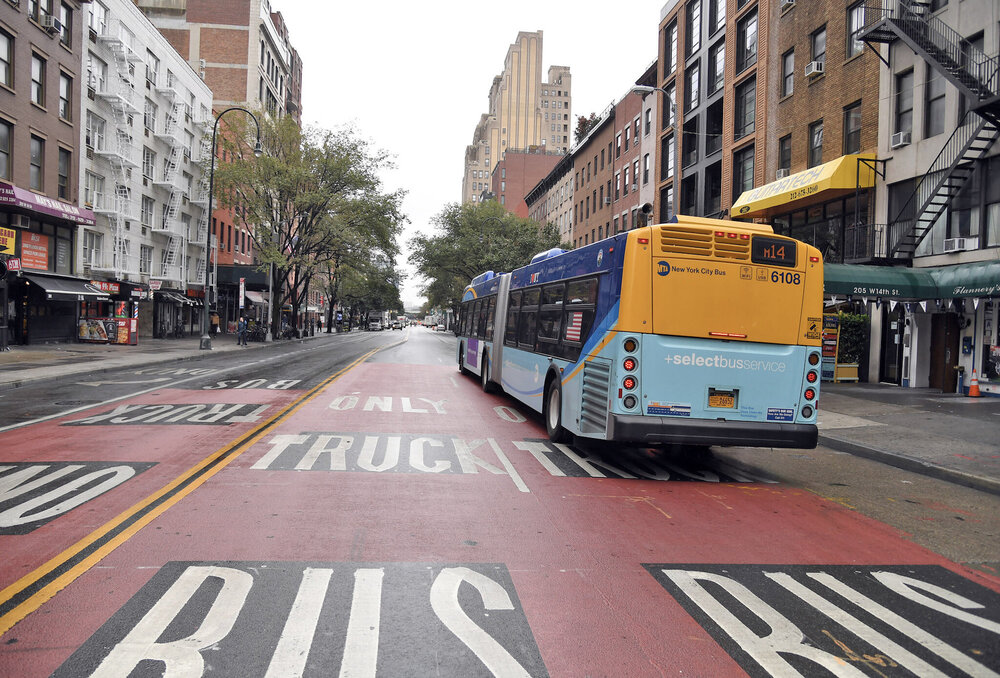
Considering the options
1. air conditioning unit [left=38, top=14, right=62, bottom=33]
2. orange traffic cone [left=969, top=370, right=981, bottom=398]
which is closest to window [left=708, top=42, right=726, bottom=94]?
orange traffic cone [left=969, top=370, right=981, bottom=398]

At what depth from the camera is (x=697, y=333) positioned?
318 inches

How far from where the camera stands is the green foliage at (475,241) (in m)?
52.9

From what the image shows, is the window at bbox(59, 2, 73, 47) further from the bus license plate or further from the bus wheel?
the bus license plate

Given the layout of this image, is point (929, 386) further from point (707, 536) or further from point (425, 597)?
point (425, 597)

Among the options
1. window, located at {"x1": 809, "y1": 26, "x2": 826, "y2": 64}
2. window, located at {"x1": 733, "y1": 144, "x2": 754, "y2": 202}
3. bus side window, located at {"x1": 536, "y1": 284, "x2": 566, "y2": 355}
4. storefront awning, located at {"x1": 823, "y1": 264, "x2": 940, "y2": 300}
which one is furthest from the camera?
window, located at {"x1": 733, "y1": 144, "x2": 754, "y2": 202}

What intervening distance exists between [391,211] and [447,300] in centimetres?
3250

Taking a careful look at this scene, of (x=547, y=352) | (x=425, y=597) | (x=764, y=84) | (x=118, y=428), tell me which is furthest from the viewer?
(x=764, y=84)

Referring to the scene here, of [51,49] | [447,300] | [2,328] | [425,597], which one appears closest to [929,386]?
[425,597]

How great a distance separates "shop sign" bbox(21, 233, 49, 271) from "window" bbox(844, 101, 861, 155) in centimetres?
3104

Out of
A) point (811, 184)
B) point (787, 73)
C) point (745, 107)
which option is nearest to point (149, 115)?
point (745, 107)

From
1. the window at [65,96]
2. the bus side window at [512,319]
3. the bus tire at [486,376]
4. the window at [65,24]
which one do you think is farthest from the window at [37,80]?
the bus side window at [512,319]

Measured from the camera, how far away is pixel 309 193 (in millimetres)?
43906

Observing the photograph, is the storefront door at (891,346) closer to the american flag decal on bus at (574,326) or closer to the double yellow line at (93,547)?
the american flag decal on bus at (574,326)

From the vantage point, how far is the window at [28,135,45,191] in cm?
2800
